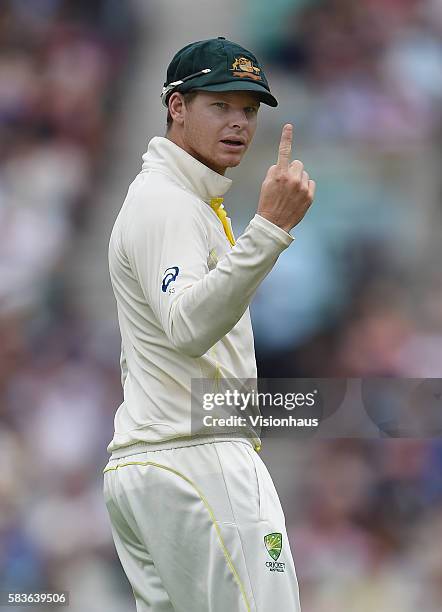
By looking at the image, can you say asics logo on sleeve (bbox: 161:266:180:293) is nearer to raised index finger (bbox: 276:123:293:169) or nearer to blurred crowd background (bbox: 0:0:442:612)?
raised index finger (bbox: 276:123:293:169)

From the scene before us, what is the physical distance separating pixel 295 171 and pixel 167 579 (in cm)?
84

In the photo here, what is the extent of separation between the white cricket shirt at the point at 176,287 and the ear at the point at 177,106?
0.19ft

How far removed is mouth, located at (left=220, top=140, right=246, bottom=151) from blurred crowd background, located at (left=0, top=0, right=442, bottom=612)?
6.60 ft

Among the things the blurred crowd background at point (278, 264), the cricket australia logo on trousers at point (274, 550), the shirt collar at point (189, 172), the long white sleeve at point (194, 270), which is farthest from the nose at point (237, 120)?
the blurred crowd background at point (278, 264)

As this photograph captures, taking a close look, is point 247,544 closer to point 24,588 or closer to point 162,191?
Answer: point 162,191

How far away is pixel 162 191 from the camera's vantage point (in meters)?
2.44

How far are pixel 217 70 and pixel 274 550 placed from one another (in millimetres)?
989

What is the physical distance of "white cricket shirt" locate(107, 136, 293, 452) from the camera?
2176 millimetres

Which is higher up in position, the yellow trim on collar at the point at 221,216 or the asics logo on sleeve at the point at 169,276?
the yellow trim on collar at the point at 221,216

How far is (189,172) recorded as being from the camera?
99.7 inches

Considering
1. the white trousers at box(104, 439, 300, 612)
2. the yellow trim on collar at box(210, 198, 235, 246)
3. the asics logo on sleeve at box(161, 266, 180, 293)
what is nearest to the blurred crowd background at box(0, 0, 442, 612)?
the yellow trim on collar at box(210, 198, 235, 246)

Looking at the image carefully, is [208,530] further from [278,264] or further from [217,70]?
[278,264]

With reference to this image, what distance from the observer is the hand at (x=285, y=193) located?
2.20m

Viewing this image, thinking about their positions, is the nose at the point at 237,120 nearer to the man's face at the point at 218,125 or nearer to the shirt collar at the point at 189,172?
the man's face at the point at 218,125
